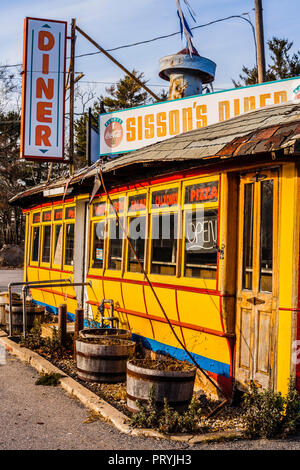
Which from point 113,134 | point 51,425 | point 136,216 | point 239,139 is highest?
point 113,134

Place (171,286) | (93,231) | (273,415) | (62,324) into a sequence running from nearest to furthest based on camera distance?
(273,415)
(171,286)
(62,324)
(93,231)

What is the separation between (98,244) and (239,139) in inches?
189

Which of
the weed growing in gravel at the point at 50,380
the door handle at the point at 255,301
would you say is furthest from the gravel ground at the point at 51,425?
the door handle at the point at 255,301

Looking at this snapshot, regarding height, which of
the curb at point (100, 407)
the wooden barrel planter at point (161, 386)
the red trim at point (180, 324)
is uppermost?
the red trim at point (180, 324)

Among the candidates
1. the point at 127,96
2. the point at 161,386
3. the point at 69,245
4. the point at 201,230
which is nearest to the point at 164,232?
the point at 201,230

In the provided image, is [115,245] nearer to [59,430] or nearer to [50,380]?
[50,380]

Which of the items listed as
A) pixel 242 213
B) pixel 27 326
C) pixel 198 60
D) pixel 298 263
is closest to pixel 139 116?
pixel 198 60

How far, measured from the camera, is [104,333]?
8508mm

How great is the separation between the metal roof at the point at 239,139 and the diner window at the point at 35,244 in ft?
21.8

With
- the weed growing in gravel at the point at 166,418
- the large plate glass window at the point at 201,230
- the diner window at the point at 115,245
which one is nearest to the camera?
the weed growing in gravel at the point at 166,418

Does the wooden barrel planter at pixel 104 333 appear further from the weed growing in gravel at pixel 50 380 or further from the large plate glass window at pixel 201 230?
the large plate glass window at pixel 201 230

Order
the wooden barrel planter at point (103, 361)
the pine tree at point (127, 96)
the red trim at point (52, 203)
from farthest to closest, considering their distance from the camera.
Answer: the pine tree at point (127, 96) < the red trim at point (52, 203) < the wooden barrel planter at point (103, 361)

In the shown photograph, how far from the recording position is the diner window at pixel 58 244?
13132mm

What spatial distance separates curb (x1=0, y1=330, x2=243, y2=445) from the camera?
18.0ft
